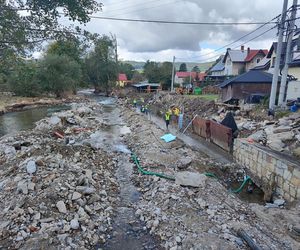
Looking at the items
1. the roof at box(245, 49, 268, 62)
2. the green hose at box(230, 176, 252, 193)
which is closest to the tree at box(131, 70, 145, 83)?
the roof at box(245, 49, 268, 62)

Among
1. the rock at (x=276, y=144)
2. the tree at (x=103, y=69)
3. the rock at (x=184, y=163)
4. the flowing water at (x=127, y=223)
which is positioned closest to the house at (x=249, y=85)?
the rock at (x=276, y=144)

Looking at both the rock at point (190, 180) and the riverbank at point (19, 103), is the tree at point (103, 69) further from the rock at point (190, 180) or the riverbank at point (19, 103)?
the rock at point (190, 180)

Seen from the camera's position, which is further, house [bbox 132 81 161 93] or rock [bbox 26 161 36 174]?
house [bbox 132 81 161 93]

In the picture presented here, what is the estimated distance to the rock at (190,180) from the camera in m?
9.70

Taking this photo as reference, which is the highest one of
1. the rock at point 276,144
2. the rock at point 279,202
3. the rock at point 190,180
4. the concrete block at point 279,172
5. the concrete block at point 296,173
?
the rock at point 276,144

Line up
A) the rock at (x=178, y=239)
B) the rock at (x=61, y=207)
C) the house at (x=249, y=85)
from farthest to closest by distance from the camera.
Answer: the house at (x=249, y=85)
the rock at (x=61, y=207)
the rock at (x=178, y=239)

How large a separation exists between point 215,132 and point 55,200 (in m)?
13.0

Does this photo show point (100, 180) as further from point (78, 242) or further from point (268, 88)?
point (268, 88)

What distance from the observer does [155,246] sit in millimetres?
6980

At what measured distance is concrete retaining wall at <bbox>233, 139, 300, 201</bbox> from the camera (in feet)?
30.0

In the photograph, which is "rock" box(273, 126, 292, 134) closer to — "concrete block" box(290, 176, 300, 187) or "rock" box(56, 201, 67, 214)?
"concrete block" box(290, 176, 300, 187)

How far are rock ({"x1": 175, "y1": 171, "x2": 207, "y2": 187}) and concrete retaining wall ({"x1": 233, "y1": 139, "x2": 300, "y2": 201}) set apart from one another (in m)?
2.81

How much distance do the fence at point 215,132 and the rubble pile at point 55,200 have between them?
8288 mm

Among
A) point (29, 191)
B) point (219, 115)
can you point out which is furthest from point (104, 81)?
point (29, 191)
